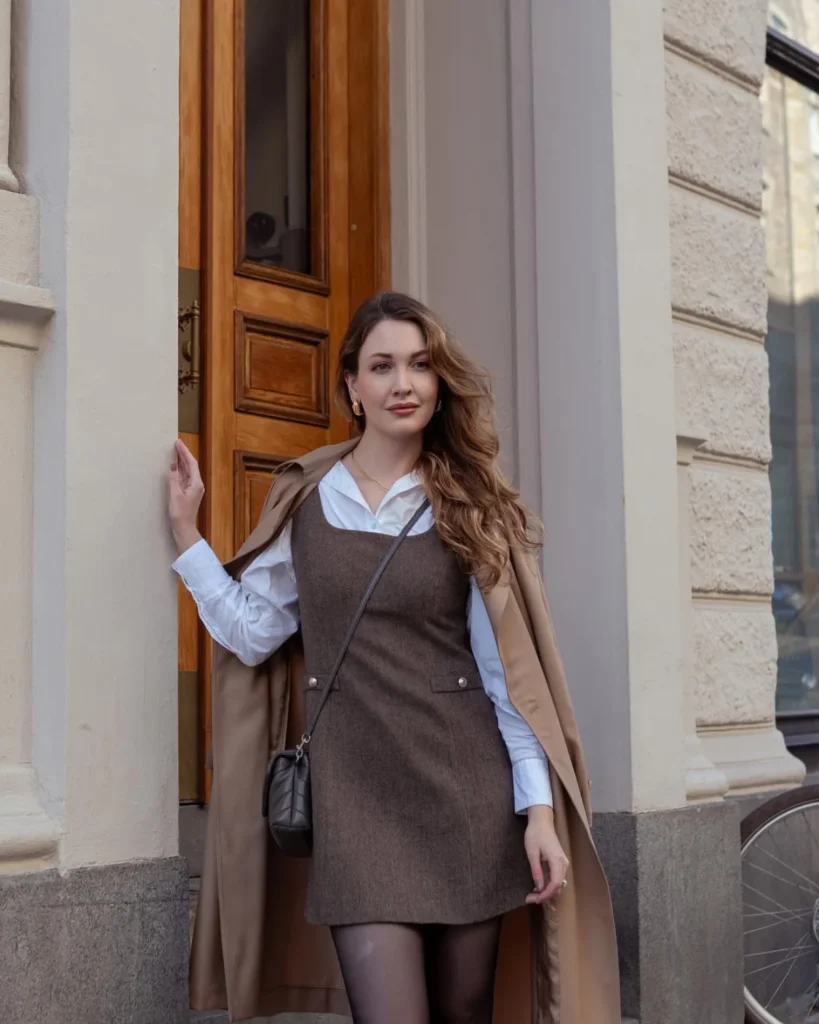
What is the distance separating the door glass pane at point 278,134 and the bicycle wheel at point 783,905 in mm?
2471

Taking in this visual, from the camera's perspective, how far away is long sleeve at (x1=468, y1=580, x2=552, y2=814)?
3164 mm

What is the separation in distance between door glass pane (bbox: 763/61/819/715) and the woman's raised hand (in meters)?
3.91

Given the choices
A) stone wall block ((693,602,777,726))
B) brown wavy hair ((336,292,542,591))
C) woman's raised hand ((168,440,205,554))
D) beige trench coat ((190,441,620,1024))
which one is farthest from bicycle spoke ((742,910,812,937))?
woman's raised hand ((168,440,205,554))

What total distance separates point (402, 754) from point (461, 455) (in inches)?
26.9

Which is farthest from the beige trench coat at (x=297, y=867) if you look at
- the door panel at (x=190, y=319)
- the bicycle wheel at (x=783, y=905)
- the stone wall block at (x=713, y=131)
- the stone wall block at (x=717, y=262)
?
the stone wall block at (x=713, y=131)

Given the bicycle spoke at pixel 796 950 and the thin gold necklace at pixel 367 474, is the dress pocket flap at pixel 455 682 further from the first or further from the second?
the bicycle spoke at pixel 796 950

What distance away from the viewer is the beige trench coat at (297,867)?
3.22m

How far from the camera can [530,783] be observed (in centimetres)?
316

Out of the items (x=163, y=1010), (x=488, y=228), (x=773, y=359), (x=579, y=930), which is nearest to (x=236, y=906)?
(x=163, y=1010)

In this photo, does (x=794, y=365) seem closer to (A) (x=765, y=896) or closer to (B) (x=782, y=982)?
(A) (x=765, y=896)

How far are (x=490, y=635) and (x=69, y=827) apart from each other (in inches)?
37.6

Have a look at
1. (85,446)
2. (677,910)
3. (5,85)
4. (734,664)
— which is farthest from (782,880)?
(5,85)

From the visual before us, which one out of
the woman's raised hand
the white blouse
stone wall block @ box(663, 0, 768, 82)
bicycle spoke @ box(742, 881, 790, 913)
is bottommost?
bicycle spoke @ box(742, 881, 790, 913)

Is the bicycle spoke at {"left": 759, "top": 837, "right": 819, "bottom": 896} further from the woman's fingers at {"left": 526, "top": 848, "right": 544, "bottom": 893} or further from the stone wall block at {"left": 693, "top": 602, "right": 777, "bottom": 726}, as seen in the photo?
the woman's fingers at {"left": 526, "top": 848, "right": 544, "bottom": 893}
